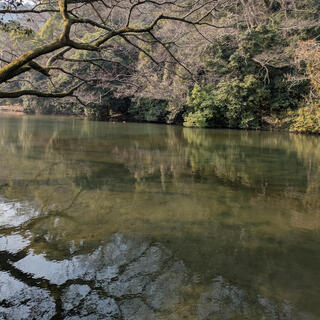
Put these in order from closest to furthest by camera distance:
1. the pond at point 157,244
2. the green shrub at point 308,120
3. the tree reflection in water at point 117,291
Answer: the tree reflection in water at point 117,291
the pond at point 157,244
the green shrub at point 308,120

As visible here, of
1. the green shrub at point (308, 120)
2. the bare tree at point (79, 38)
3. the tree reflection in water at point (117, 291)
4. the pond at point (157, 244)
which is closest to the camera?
the tree reflection in water at point (117, 291)

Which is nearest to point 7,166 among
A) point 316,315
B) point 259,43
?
point 316,315

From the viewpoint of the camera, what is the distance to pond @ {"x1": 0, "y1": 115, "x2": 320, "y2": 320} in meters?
3.05

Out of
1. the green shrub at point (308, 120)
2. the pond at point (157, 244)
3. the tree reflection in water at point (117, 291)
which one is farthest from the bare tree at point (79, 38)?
the green shrub at point (308, 120)

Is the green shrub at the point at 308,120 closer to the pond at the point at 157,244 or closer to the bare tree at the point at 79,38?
the pond at the point at 157,244

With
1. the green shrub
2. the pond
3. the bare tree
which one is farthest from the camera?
the green shrub

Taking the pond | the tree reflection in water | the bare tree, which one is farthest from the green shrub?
the tree reflection in water

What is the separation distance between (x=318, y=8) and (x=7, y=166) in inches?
849

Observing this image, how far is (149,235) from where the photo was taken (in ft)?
14.9

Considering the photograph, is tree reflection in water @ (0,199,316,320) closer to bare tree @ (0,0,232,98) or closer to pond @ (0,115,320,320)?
pond @ (0,115,320,320)

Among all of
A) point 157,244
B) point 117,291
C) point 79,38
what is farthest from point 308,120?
point 117,291

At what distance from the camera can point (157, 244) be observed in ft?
14.0

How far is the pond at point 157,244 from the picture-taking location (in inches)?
120

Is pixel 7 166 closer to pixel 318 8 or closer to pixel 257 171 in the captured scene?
pixel 257 171
